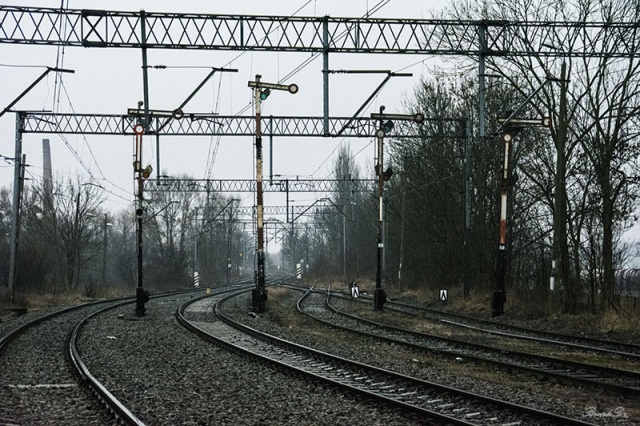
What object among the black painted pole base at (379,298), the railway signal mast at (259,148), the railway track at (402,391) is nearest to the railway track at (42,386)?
the railway track at (402,391)

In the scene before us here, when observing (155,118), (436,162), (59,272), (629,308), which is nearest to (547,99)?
(629,308)

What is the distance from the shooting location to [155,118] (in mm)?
28453

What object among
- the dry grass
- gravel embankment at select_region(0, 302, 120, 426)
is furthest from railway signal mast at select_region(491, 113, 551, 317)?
the dry grass

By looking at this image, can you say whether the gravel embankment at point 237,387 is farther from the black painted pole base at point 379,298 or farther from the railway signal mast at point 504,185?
the black painted pole base at point 379,298

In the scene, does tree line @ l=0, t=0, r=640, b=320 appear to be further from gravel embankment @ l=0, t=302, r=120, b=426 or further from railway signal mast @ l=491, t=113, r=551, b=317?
gravel embankment @ l=0, t=302, r=120, b=426

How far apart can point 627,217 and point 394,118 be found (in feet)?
30.2

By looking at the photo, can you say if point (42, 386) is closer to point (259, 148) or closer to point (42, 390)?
point (42, 390)

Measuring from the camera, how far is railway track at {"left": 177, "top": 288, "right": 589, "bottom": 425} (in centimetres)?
916

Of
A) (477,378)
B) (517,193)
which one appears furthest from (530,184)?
(477,378)

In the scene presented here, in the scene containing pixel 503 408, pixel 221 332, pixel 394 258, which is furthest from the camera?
pixel 394 258

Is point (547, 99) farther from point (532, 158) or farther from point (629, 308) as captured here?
point (629, 308)

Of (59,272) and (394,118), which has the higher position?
(394,118)

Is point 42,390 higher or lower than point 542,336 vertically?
higher

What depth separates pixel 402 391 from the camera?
11.3 metres
